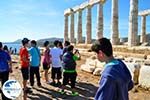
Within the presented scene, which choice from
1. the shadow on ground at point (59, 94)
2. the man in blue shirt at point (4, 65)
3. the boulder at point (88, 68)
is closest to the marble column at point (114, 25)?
the boulder at point (88, 68)

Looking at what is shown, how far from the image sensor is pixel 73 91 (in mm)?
14094

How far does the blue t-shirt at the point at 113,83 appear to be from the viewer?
15.6 ft

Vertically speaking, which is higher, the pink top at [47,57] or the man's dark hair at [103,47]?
the man's dark hair at [103,47]

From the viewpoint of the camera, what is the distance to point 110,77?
474cm

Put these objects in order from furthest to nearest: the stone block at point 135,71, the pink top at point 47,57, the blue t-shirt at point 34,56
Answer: the pink top at point 47,57, the stone block at point 135,71, the blue t-shirt at point 34,56

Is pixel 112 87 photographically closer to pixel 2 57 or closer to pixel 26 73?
pixel 2 57

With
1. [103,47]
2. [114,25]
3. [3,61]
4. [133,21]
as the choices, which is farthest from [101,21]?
[103,47]

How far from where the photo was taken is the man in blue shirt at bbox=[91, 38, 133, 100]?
476 centimetres

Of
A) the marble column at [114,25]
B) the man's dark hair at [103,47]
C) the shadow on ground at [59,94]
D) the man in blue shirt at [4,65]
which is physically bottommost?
the shadow on ground at [59,94]

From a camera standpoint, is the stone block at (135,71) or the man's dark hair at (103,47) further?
the stone block at (135,71)

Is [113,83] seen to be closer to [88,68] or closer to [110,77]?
[110,77]

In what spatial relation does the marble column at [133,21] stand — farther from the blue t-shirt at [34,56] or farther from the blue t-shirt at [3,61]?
the blue t-shirt at [3,61]

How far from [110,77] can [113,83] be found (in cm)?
10

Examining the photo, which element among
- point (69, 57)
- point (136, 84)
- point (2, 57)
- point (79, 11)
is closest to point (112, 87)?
point (2, 57)
